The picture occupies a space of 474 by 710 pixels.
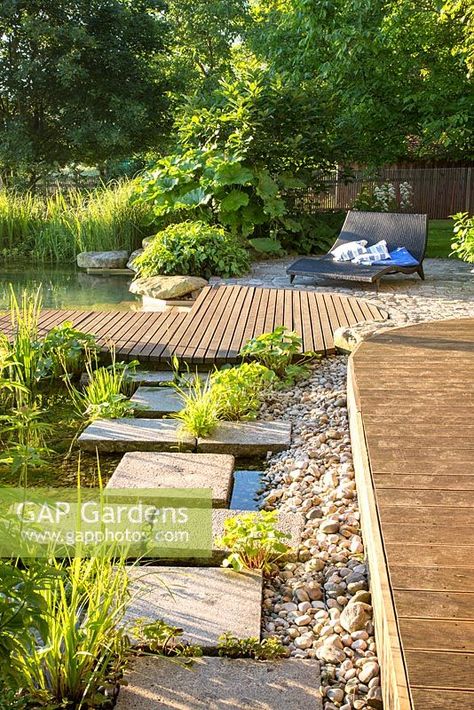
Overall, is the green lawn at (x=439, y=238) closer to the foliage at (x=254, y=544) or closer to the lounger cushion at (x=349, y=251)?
the lounger cushion at (x=349, y=251)

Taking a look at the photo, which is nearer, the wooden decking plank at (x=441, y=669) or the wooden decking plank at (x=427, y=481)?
the wooden decking plank at (x=441, y=669)

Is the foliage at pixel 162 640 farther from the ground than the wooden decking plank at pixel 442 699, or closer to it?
closer to it

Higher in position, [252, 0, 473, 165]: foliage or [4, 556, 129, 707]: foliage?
[252, 0, 473, 165]: foliage

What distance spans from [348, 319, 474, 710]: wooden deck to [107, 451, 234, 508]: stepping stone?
0.57 meters

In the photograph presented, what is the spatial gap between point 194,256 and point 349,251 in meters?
1.69

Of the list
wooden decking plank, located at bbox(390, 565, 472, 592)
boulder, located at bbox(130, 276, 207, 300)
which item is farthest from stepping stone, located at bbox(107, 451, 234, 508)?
boulder, located at bbox(130, 276, 207, 300)

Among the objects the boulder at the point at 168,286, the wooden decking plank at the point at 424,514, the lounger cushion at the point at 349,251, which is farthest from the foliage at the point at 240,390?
the lounger cushion at the point at 349,251

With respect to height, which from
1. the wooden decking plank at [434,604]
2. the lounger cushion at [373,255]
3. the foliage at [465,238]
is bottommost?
the wooden decking plank at [434,604]

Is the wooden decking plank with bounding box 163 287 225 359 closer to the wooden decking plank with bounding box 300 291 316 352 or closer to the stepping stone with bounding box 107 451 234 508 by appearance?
the wooden decking plank with bounding box 300 291 316 352

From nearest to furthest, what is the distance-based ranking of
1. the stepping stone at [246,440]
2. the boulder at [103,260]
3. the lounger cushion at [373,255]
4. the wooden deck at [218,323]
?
1. the stepping stone at [246,440]
2. the wooden deck at [218,323]
3. the lounger cushion at [373,255]
4. the boulder at [103,260]

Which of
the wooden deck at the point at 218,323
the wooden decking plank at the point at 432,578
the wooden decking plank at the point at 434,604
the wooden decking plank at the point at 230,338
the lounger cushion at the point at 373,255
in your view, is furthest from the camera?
the lounger cushion at the point at 373,255

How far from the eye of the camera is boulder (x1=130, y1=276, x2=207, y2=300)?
7.56 meters

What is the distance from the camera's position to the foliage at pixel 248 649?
2066 millimetres

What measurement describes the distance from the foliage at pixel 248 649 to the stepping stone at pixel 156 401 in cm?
215
